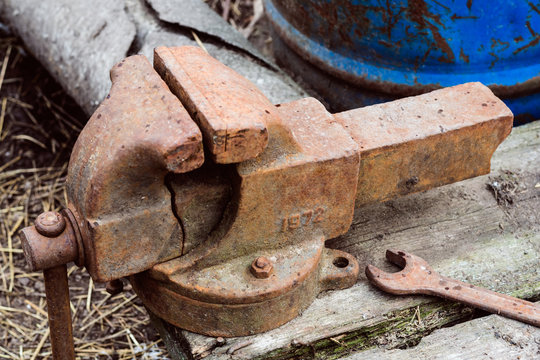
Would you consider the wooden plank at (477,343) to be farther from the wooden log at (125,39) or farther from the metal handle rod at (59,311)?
the wooden log at (125,39)

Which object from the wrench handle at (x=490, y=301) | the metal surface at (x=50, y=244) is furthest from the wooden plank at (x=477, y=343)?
the metal surface at (x=50, y=244)

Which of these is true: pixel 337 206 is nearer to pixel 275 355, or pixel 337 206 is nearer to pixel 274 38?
pixel 275 355

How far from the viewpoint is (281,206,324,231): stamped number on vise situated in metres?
1.44

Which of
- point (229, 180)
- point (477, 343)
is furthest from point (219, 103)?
point (477, 343)

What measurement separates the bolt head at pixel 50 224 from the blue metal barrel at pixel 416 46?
129cm

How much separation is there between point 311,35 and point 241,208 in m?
1.26

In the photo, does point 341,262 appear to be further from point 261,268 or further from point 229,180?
point 229,180

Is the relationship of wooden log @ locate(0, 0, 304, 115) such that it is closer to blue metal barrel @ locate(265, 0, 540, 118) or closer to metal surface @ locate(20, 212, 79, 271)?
blue metal barrel @ locate(265, 0, 540, 118)

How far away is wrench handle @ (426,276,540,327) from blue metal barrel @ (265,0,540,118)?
2.95 feet

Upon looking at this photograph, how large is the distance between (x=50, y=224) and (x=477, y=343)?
0.99 metres

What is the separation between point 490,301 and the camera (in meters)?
1.53

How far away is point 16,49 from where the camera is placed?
3.40 metres

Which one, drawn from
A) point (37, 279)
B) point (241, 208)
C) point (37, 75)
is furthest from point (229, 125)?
point (37, 75)

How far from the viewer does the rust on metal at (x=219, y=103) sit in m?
1.21
